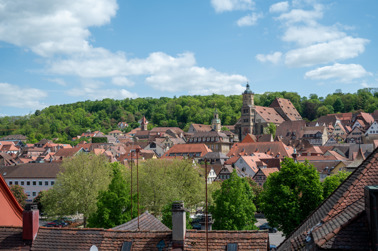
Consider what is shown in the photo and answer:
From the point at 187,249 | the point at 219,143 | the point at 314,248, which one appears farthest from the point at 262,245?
the point at 219,143

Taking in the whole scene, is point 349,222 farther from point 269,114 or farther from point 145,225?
point 269,114

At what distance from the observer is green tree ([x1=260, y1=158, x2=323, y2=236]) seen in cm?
3344

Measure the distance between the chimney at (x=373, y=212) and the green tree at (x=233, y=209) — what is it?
2867 centimetres

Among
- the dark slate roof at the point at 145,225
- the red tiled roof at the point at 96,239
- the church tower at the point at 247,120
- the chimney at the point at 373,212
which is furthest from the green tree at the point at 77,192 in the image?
the church tower at the point at 247,120

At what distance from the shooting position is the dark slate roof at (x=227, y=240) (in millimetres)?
14164

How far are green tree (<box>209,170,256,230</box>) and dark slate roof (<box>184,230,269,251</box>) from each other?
21196mm

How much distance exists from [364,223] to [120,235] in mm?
9962

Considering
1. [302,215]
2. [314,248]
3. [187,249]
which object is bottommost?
[302,215]

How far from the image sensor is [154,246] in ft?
48.3

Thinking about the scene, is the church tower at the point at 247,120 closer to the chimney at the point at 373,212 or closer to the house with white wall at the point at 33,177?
the house with white wall at the point at 33,177

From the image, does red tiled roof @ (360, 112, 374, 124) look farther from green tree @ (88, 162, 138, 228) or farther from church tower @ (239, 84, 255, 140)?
green tree @ (88, 162, 138, 228)

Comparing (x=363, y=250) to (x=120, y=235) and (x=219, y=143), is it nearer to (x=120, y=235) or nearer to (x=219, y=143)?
(x=120, y=235)

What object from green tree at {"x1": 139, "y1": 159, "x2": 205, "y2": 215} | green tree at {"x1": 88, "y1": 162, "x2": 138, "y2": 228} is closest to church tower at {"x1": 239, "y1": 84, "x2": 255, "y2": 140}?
green tree at {"x1": 139, "y1": 159, "x2": 205, "y2": 215}

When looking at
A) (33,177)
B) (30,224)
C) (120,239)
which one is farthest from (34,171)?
(120,239)
